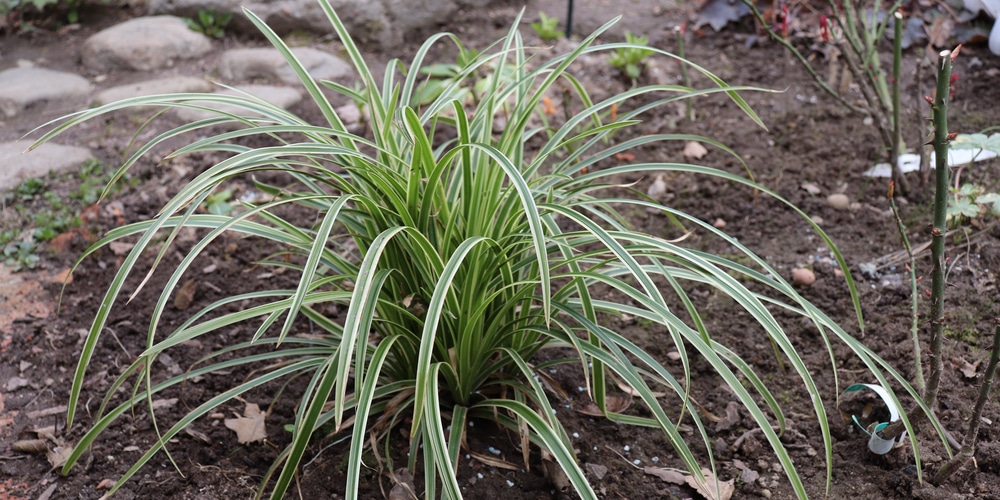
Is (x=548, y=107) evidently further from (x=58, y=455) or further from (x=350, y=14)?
(x=58, y=455)

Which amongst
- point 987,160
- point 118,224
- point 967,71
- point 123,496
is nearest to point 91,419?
point 123,496

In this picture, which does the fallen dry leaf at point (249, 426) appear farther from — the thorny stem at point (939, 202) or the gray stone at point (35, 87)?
the gray stone at point (35, 87)

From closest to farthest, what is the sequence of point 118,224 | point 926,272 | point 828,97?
point 926,272
point 118,224
point 828,97

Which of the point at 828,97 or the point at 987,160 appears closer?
the point at 987,160

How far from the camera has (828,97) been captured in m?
3.25

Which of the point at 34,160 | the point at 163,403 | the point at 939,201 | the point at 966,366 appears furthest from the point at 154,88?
the point at 966,366

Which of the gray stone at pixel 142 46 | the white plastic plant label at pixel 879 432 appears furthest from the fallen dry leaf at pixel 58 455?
the gray stone at pixel 142 46

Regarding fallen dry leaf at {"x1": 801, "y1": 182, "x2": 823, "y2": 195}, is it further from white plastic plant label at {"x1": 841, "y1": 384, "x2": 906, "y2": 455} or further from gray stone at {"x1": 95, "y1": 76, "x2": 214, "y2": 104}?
gray stone at {"x1": 95, "y1": 76, "x2": 214, "y2": 104}

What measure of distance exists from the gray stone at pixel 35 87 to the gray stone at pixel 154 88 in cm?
14

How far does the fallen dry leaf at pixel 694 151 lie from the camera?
2939mm

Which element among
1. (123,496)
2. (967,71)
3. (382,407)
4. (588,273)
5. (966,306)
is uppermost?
(967,71)

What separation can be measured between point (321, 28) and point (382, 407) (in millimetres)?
2756

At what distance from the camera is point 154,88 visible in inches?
133

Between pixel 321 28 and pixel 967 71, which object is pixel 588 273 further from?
pixel 321 28
